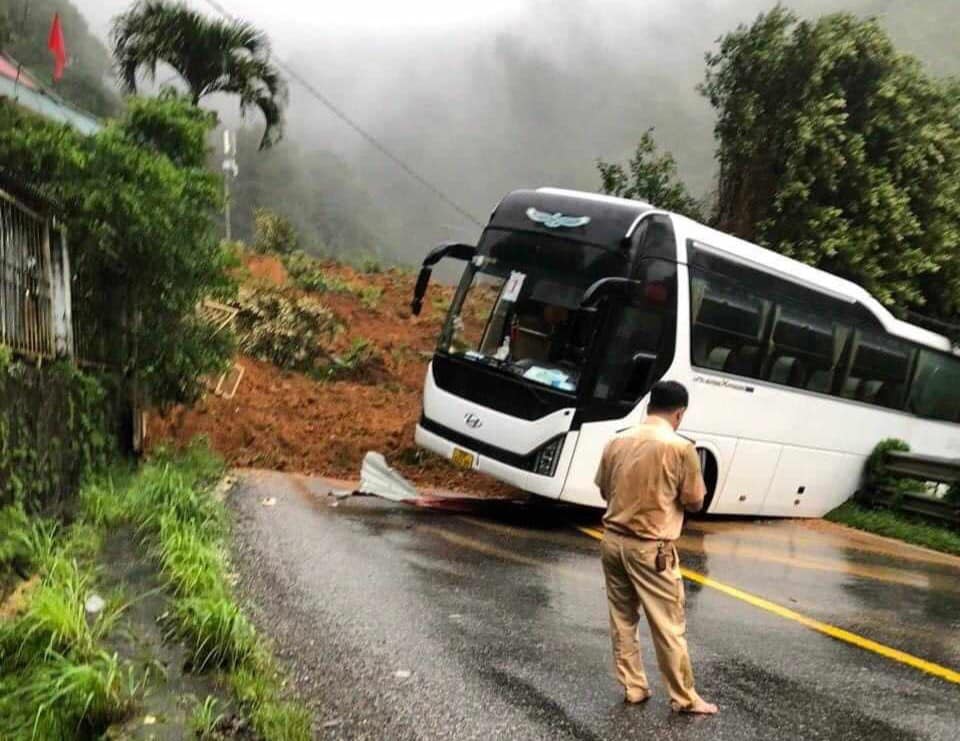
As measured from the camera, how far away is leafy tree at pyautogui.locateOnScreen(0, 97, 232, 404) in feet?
27.7

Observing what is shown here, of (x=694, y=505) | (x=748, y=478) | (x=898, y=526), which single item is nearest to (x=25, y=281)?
(x=694, y=505)

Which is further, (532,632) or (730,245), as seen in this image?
(730,245)

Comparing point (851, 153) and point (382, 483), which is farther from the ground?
point (851, 153)

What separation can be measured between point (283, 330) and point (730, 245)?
9.76 meters

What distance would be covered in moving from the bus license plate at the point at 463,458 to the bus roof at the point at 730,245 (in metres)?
2.74

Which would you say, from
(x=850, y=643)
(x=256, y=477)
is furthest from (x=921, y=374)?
(x=256, y=477)

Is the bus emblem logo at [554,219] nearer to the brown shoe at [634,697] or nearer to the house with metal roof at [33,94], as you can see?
the brown shoe at [634,697]

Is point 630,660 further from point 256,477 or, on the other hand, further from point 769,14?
point 769,14

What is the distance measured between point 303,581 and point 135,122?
6.14 m

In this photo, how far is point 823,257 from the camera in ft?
57.5

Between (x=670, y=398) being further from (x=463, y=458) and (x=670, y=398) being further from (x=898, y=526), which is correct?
(x=898, y=526)

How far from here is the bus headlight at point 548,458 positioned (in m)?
8.88

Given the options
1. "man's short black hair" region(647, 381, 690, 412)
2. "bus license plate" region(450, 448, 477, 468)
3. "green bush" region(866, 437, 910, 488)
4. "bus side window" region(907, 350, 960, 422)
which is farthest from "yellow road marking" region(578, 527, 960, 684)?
"bus side window" region(907, 350, 960, 422)

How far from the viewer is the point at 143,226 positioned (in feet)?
28.9
